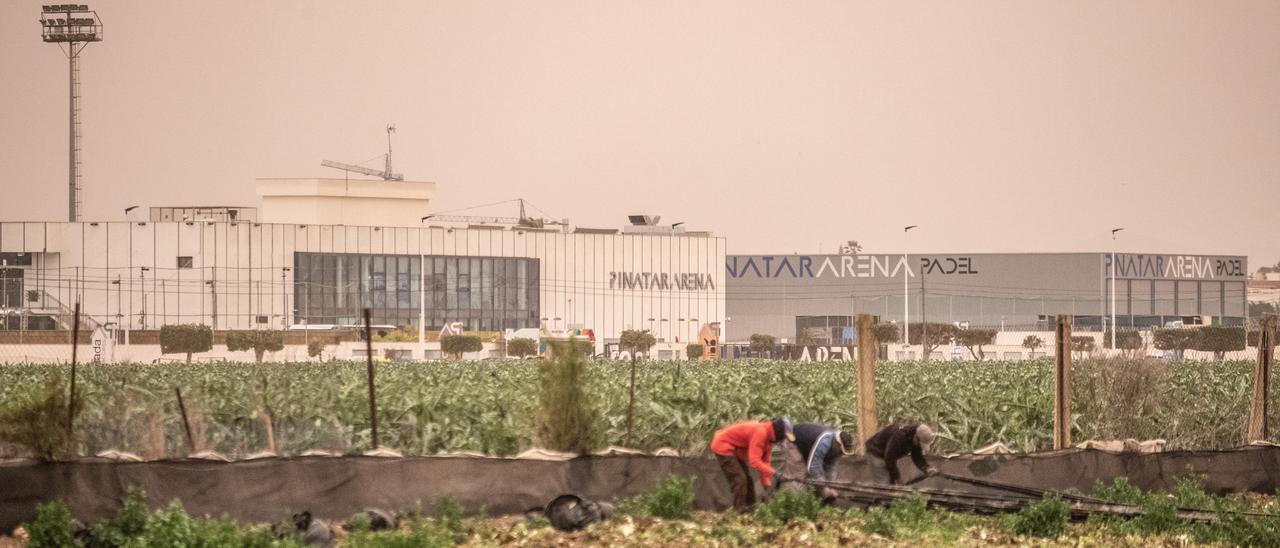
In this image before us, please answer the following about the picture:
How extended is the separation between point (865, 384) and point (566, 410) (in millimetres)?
3793

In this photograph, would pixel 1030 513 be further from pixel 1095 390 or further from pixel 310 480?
pixel 1095 390

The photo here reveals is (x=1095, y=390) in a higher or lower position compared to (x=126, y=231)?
lower

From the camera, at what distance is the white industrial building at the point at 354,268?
10494 centimetres

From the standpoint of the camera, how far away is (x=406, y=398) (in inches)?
966

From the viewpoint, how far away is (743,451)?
1777 cm

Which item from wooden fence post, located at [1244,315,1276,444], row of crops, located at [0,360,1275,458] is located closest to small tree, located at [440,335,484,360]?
row of crops, located at [0,360,1275,458]

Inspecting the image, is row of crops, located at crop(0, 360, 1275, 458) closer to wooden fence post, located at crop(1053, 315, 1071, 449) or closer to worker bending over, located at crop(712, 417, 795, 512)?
wooden fence post, located at crop(1053, 315, 1071, 449)

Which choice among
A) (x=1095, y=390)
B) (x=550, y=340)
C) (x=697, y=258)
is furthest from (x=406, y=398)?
(x=697, y=258)

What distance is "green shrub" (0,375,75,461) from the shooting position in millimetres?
16875

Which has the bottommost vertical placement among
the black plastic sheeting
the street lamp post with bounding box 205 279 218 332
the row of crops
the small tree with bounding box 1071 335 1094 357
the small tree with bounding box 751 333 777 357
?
the small tree with bounding box 751 333 777 357

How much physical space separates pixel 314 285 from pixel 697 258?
3057 centimetres

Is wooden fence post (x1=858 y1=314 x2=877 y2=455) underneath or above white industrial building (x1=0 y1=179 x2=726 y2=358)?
underneath

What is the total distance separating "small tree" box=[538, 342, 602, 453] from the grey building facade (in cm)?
11647

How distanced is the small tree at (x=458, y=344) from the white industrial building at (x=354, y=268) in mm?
16896
